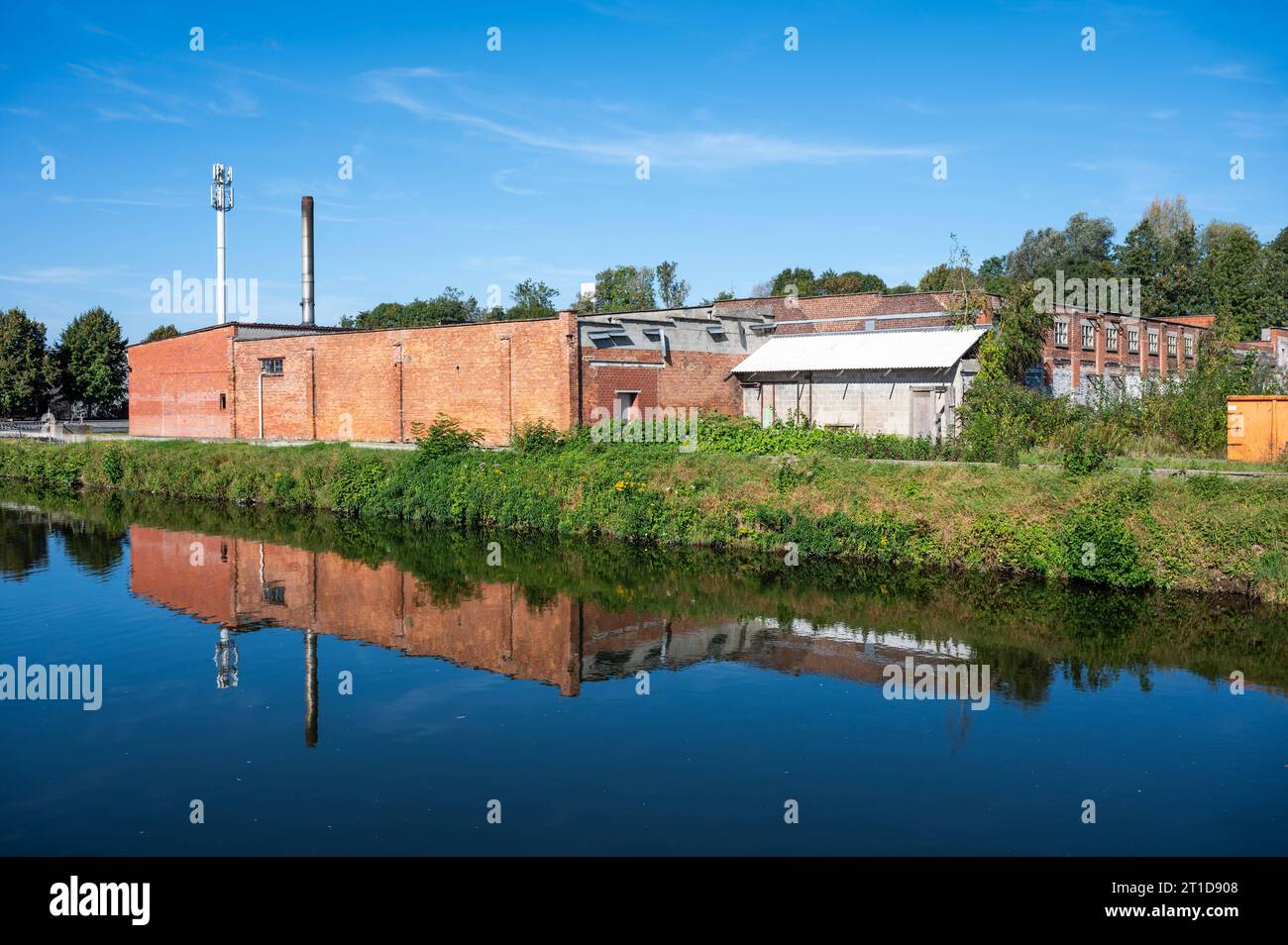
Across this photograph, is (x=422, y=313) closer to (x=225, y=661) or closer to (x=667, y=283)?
(x=667, y=283)

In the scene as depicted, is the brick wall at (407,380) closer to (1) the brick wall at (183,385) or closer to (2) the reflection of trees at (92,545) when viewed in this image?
(1) the brick wall at (183,385)

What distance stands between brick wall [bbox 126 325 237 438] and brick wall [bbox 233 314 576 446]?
105 cm

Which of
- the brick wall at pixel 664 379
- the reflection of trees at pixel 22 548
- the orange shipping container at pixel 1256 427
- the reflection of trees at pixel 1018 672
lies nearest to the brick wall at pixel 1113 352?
the orange shipping container at pixel 1256 427

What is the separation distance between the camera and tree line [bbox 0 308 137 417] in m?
61.8

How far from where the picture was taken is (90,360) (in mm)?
65000

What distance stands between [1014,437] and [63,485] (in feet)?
117

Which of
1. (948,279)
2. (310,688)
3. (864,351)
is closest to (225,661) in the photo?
(310,688)

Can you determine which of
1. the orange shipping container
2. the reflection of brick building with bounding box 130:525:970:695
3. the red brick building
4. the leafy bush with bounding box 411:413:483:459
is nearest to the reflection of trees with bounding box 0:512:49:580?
the reflection of brick building with bounding box 130:525:970:695

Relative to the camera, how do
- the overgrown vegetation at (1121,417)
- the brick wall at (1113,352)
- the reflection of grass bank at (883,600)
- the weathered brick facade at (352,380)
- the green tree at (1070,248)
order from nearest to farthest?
the reflection of grass bank at (883,600) < the overgrown vegetation at (1121,417) < the weathered brick facade at (352,380) < the brick wall at (1113,352) < the green tree at (1070,248)

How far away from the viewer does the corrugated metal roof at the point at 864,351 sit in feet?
104

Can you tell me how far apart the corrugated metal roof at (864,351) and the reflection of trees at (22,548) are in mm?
21326

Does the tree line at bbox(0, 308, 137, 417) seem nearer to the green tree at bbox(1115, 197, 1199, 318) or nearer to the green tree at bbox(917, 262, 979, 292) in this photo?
the green tree at bbox(917, 262, 979, 292)
